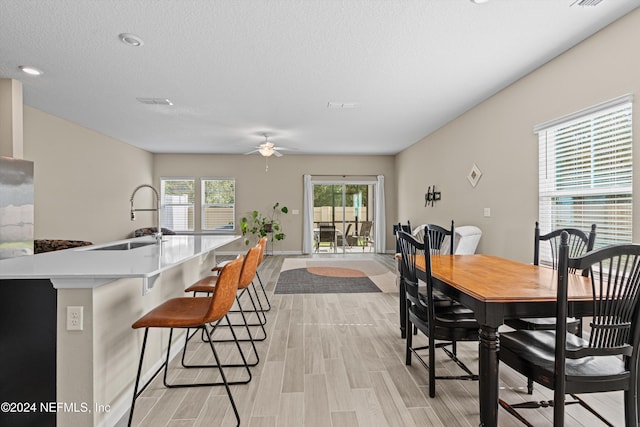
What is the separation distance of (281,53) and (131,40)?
132 cm

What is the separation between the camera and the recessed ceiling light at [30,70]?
135 inches

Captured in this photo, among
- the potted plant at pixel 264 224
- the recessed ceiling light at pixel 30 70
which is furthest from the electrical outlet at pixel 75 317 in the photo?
the potted plant at pixel 264 224

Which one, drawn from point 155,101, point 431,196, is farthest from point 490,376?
point 431,196

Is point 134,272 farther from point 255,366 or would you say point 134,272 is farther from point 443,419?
point 443,419

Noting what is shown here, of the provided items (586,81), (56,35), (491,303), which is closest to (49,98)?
(56,35)

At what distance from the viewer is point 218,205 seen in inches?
349

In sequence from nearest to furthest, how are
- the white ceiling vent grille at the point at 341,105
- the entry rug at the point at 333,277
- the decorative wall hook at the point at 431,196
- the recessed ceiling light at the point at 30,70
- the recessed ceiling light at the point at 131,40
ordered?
the recessed ceiling light at the point at 131,40, the recessed ceiling light at the point at 30,70, the white ceiling vent grille at the point at 341,105, the entry rug at the point at 333,277, the decorative wall hook at the point at 431,196

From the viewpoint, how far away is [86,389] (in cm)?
164

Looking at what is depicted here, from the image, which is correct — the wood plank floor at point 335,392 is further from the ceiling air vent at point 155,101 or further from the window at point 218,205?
the window at point 218,205

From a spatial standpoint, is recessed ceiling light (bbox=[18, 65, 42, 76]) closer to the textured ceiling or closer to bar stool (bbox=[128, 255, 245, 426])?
the textured ceiling

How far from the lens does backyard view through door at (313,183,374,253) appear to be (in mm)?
9055

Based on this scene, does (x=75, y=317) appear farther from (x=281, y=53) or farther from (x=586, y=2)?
(x=586, y=2)

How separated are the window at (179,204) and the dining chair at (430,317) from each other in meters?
7.60

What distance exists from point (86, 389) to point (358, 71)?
11.5 feet
